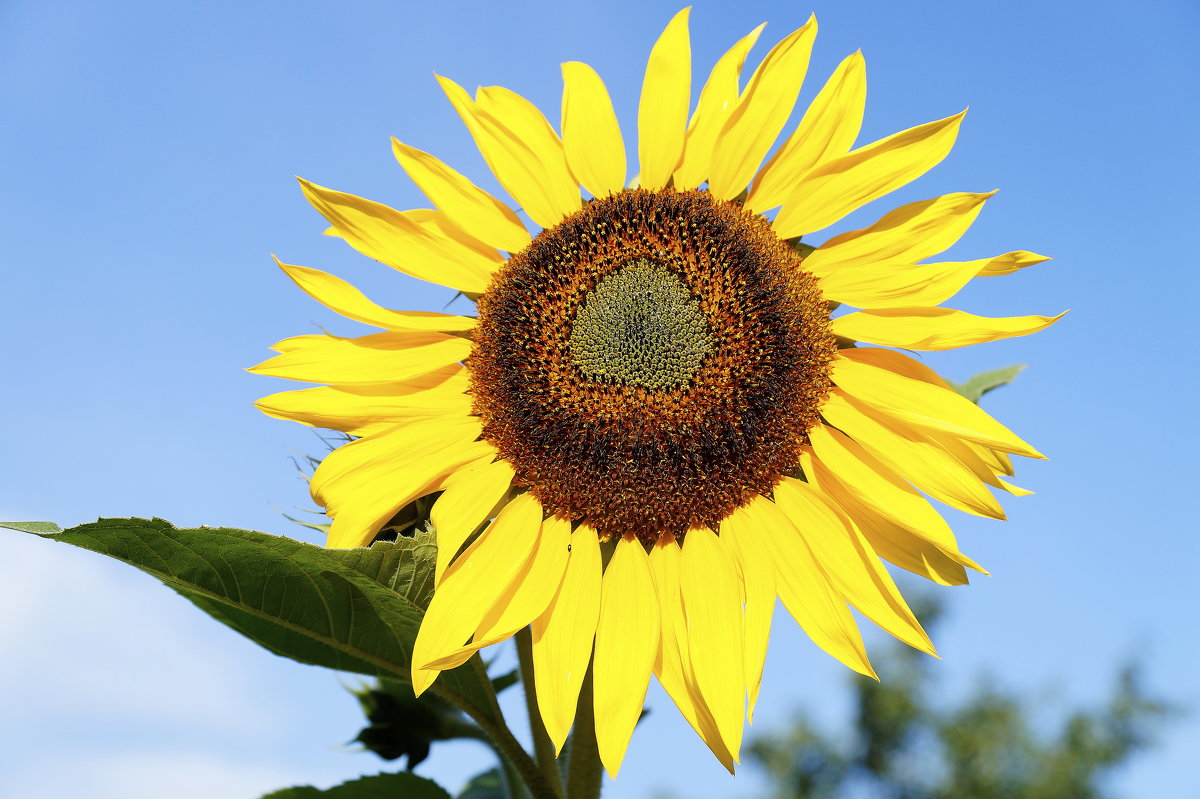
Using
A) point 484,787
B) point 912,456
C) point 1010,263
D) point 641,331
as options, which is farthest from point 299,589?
point 484,787

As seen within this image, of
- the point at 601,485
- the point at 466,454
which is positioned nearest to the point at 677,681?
the point at 601,485

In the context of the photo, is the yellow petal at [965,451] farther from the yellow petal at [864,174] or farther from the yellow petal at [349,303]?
the yellow petal at [349,303]

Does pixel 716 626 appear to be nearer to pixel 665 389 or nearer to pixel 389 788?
pixel 665 389

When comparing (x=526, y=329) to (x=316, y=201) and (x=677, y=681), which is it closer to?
(x=316, y=201)

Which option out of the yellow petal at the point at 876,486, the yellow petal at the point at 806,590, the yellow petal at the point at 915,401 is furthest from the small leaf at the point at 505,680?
the yellow petal at the point at 915,401

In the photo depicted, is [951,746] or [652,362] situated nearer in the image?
[652,362]

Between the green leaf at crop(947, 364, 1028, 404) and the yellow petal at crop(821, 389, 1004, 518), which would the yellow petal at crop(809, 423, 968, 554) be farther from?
the green leaf at crop(947, 364, 1028, 404)

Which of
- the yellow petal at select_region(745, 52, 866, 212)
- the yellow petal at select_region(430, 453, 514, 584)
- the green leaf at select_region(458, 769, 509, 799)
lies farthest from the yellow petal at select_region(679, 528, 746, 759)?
the green leaf at select_region(458, 769, 509, 799)
